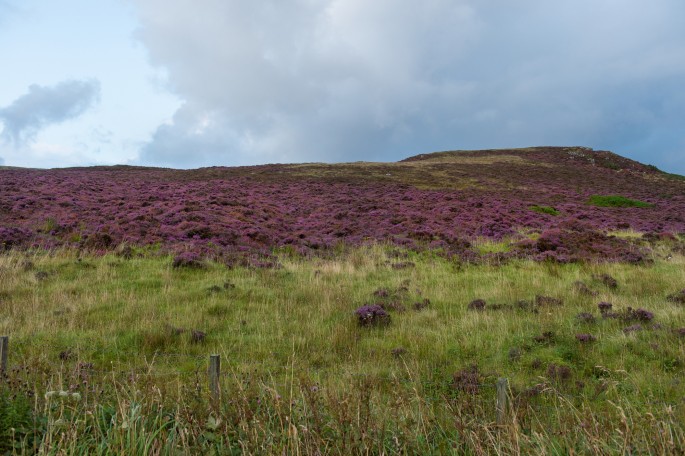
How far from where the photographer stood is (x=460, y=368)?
702 cm

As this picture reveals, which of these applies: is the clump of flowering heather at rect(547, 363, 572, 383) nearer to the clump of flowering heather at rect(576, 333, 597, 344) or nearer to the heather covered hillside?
the clump of flowering heather at rect(576, 333, 597, 344)

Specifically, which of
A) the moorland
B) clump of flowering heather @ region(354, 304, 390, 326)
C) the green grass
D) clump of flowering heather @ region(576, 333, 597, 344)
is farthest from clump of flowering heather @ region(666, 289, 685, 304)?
the green grass

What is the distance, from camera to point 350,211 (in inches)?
1043

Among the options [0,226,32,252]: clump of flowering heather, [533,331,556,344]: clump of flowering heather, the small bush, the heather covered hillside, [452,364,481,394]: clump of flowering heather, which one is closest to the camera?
[452,364,481,394]: clump of flowering heather

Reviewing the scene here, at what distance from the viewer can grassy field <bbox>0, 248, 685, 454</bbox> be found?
3.77m

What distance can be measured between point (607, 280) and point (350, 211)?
52.7ft

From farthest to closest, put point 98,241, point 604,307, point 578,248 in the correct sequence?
1. point 578,248
2. point 98,241
3. point 604,307

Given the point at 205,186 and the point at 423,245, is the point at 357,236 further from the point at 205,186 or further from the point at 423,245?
the point at 205,186

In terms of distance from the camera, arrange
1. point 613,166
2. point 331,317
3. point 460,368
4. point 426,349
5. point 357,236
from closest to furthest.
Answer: point 460,368 < point 426,349 < point 331,317 < point 357,236 < point 613,166

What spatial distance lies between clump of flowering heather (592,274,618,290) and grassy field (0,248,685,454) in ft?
0.25

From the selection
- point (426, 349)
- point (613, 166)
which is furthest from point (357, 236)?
point (613, 166)

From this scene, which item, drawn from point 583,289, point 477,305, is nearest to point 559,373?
point 477,305

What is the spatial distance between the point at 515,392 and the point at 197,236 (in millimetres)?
14469

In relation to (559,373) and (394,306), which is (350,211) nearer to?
(394,306)
